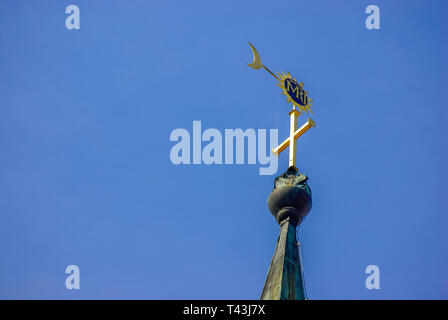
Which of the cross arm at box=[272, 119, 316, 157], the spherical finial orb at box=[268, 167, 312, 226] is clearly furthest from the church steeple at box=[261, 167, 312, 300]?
the cross arm at box=[272, 119, 316, 157]

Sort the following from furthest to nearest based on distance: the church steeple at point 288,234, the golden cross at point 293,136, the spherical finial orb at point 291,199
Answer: the golden cross at point 293,136
the spherical finial orb at point 291,199
the church steeple at point 288,234

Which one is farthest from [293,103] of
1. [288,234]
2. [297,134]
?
[288,234]

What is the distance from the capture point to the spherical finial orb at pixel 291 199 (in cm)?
3344

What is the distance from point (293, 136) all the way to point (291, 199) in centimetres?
342

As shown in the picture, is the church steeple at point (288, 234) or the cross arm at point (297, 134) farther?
the cross arm at point (297, 134)

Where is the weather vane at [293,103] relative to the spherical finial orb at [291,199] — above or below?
above

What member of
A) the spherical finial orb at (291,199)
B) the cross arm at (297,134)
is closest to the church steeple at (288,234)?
the spherical finial orb at (291,199)

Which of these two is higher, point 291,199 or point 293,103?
point 293,103

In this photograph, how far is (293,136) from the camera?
3562 cm

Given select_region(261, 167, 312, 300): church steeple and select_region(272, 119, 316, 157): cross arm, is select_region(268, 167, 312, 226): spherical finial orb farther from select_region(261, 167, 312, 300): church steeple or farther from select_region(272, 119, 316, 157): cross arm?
select_region(272, 119, 316, 157): cross arm

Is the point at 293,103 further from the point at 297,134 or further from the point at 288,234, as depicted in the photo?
the point at 288,234

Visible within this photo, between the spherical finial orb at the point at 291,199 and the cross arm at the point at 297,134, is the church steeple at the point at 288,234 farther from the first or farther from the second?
the cross arm at the point at 297,134
